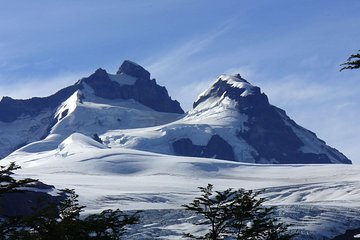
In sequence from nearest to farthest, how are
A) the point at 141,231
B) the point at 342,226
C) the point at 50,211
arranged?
the point at 50,211 < the point at 141,231 < the point at 342,226

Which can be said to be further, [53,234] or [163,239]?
[163,239]

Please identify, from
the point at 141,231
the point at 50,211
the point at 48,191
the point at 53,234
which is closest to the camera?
the point at 50,211

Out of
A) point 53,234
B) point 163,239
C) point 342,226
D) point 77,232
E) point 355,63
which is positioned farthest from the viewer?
point 342,226

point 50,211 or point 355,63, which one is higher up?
Result: point 355,63

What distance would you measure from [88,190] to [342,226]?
7624 cm

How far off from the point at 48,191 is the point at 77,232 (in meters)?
146

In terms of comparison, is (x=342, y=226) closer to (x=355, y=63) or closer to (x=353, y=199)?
(x=353, y=199)

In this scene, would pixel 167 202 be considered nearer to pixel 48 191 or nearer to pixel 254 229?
pixel 48 191

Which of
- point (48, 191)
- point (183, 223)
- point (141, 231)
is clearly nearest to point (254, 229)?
point (141, 231)

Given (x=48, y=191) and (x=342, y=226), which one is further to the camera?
(x=48, y=191)

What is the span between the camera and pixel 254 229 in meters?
42.9

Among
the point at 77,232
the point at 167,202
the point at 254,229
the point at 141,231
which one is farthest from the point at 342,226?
the point at 77,232

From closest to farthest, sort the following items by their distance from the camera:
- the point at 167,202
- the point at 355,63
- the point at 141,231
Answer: the point at 355,63 → the point at 141,231 → the point at 167,202

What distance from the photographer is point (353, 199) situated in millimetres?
184000
